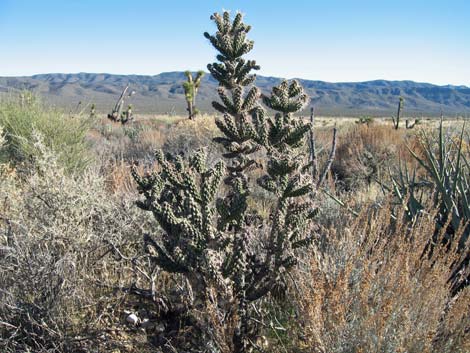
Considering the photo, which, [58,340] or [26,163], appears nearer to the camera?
[58,340]

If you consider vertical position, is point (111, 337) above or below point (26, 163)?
below

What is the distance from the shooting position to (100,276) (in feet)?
13.4

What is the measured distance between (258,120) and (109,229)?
1772 millimetres

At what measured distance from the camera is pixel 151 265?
393 centimetres

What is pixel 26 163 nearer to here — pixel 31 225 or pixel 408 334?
pixel 31 225

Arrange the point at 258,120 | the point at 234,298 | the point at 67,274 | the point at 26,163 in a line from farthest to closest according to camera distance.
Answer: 1. the point at 26,163
2. the point at 258,120
3. the point at 67,274
4. the point at 234,298

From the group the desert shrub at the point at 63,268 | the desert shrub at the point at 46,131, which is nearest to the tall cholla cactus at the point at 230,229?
the desert shrub at the point at 63,268

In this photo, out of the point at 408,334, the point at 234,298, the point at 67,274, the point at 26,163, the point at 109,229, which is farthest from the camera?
the point at 26,163

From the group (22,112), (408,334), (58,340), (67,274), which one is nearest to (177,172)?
(67,274)

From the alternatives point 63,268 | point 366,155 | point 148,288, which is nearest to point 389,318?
point 148,288

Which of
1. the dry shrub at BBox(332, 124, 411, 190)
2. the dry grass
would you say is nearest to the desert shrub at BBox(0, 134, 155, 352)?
the dry grass

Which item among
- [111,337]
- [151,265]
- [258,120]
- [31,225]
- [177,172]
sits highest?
[258,120]

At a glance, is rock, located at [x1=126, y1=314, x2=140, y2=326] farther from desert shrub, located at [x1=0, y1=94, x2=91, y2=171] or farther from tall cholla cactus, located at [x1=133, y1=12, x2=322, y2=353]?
desert shrub, located at [x1=0, y1=94, x2=91, y2=171]

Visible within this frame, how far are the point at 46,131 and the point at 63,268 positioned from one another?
5427 millimetres
